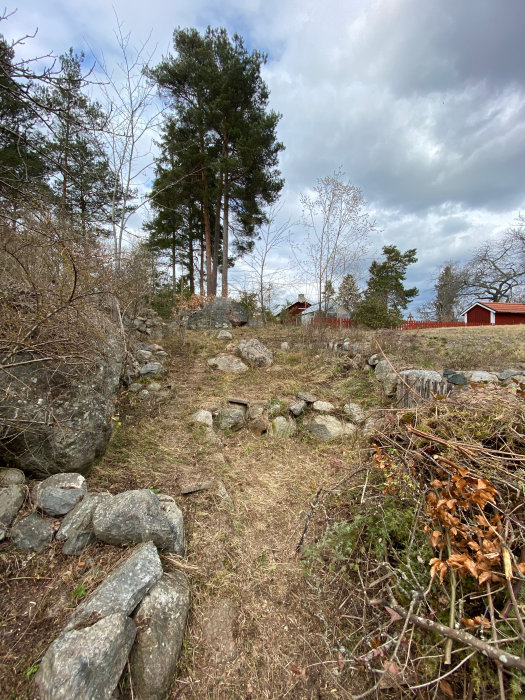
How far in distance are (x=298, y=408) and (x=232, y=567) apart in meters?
2.34

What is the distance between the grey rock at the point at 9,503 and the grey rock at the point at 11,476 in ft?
0.18

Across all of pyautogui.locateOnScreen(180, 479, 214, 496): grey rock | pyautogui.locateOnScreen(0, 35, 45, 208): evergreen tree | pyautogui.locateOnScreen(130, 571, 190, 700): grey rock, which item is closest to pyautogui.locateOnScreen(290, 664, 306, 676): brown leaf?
pyautogui.locateOnScreen(130, 571, 190, 700): grey rock

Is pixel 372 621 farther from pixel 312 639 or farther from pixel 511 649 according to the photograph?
pixel 511 649

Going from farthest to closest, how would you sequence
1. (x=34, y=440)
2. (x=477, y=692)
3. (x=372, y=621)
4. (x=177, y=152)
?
(x=177, y=152) < (x=34, y=440) < (x=372, y=621) < (x=477, y=692)

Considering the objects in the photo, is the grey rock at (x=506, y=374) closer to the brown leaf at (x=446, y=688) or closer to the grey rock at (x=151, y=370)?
the brown leaf at (x=446, y=688)

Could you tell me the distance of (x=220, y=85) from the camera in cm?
1009

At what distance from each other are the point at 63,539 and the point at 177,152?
11.8 metres

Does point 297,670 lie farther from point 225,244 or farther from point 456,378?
point 225,244

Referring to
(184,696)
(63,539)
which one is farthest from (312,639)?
(63,539)

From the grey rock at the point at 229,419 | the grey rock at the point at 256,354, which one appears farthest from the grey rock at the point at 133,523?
the grey rock at the point at 256,354

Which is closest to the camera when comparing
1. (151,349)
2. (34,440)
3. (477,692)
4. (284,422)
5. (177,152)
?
(477,692)

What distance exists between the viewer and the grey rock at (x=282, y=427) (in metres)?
3.71

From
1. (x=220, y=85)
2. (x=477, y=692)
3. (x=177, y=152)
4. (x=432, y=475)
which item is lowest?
(x=477, y=692)

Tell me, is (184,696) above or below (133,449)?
below
